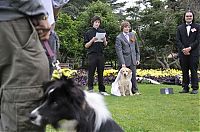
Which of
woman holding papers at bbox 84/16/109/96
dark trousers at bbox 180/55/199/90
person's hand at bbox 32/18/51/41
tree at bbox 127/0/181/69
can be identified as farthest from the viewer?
tree at bbox 127/0/181/69

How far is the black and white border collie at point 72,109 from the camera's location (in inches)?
125

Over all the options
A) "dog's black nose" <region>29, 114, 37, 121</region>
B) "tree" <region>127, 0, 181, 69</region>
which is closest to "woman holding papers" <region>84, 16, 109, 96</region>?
"dog's black nose" <region>29, 114, 37, 121</region>

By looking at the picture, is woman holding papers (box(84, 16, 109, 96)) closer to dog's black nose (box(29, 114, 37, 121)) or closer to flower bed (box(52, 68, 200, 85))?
flower bed (box(52, 68, 200, 85))

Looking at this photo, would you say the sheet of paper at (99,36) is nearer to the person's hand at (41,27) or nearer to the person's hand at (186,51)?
the person's hand at (186,51)

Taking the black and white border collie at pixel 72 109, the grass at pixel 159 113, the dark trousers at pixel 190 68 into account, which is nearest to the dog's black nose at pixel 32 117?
the black and white border collie at pixel 72 109

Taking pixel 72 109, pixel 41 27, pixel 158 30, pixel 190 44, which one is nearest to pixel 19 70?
pixel 41 27

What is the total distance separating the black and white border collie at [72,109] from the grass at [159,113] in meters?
2.57

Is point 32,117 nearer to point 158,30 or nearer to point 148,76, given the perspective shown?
point 148,76

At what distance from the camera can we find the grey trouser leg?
2436mm

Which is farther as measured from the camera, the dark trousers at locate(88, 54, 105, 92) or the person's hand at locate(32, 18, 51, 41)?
the dark trousers at locate(88, 54, 105, 92)

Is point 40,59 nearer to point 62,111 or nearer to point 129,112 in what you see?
point 62,111

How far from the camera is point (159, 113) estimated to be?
7871 millimetres

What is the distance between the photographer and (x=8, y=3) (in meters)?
2.47

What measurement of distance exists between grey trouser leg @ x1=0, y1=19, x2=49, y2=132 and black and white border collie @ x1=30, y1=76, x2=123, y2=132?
1.58ft
